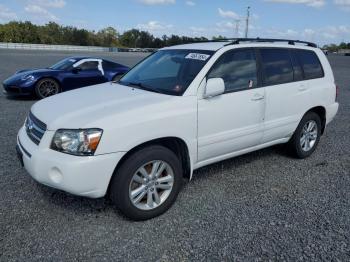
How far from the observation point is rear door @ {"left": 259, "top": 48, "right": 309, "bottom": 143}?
15.0 feet

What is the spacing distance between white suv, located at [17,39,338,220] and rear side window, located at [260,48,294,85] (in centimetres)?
1

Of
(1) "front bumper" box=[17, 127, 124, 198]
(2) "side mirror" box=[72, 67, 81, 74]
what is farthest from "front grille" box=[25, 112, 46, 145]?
(2) "side mirror" box=[72, 67, 81, 74]

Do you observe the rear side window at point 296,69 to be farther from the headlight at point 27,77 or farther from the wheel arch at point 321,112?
the headlight at point 27,77

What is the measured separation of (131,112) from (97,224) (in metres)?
1.14

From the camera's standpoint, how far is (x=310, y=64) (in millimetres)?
5262

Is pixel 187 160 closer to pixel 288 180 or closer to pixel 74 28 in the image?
pixel 288 180

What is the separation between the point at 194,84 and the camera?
3797 mm

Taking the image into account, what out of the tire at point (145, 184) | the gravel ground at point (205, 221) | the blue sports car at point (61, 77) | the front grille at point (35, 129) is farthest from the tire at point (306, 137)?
the blue sports car at point (61, 77)

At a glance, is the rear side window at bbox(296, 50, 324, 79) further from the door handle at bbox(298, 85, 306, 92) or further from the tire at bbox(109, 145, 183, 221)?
the tire at bbox(109, 145, 183, 221)

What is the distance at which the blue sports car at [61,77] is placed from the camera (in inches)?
382

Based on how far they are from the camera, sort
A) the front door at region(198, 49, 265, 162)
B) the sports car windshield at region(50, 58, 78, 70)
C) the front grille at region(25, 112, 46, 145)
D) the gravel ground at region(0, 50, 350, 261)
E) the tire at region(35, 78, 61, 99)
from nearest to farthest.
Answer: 1. the gravel ground at region(0, 50, 350, 261)
2. the front grille at region(25, 112, 46, 145)
3. the front door at region(198, 49, 265, 162)
4. the tire at region(35, 78, 61, 99)
5. the sports car windshield at region(50, 58, 78, 70)

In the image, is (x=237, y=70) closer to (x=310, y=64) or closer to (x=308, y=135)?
(x=310, y=64)

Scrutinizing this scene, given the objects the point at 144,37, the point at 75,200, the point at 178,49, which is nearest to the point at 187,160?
the point at 75,200

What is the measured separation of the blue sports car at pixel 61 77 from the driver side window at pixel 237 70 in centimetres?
571
